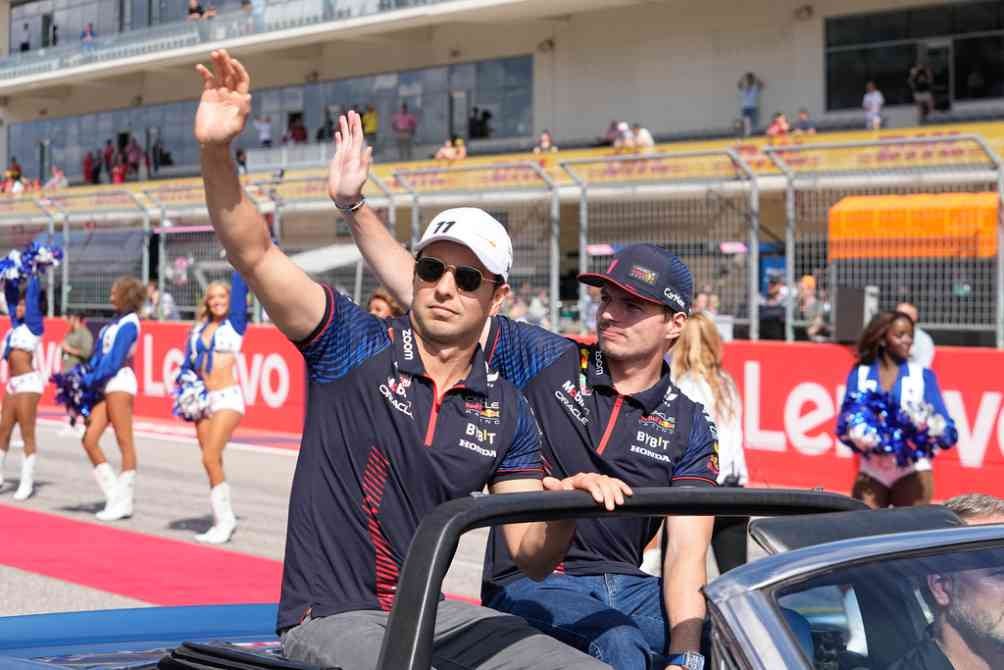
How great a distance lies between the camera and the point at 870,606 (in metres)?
2.33

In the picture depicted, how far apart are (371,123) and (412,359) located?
114 ft

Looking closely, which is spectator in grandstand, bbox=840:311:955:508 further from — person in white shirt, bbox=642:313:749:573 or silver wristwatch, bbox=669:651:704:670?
silver wristwatch, bbox=669:651:704:670

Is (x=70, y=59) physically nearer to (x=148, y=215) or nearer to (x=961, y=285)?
(x=148, y=215)

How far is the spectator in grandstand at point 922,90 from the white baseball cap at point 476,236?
984 inches

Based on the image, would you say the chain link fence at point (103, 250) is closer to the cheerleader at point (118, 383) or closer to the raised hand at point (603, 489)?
the cheerleader at point (118, 383)

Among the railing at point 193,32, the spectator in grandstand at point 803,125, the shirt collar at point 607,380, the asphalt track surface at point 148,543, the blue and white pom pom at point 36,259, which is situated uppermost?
the railing at point 193,32

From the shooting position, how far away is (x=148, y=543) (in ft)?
33.1

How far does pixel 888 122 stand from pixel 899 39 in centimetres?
187

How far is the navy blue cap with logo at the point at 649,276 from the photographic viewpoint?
4020 millimetres

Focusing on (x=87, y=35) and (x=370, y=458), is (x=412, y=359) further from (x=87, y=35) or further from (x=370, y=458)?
(x=87, y=35)

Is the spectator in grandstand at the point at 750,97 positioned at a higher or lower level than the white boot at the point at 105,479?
higher

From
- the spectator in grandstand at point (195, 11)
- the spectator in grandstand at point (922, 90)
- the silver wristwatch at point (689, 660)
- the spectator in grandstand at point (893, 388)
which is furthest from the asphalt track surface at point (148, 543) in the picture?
the spectator in grandstand at point (195, 11)

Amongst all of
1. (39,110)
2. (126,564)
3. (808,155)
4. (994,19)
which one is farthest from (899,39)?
(39,110)

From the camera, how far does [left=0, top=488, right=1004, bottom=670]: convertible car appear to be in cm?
221
